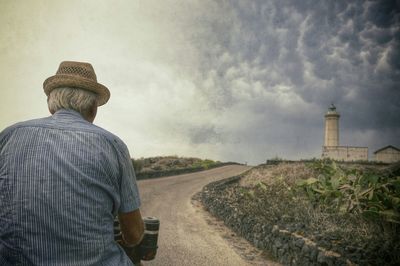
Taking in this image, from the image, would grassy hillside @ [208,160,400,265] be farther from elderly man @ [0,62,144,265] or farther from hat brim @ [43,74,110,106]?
hat brim @ [43,74,110,106]

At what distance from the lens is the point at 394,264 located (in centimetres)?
491

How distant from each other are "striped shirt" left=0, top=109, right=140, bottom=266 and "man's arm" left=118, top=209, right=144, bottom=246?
2.1 inches

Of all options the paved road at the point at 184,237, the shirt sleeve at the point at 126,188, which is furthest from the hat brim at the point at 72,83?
the paved road at the point at 184,237

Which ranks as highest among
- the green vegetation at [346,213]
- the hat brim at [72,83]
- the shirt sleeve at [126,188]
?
the hat brim at [72,83]

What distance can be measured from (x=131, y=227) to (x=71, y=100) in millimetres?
883

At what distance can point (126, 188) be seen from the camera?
6.15 feet

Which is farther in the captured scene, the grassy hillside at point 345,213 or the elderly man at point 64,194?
the grassy hillside at point 345,213

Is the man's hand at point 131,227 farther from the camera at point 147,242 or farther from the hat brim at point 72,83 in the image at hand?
the hat brim at point 72,83

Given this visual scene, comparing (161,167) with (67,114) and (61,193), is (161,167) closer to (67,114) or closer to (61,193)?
(67,114)

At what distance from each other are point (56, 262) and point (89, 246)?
0.53 feet

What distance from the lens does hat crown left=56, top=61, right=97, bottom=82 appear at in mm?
2199

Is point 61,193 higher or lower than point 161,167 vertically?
lower

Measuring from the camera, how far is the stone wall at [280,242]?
18.2ft

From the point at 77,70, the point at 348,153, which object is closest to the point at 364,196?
the point at 77,70
